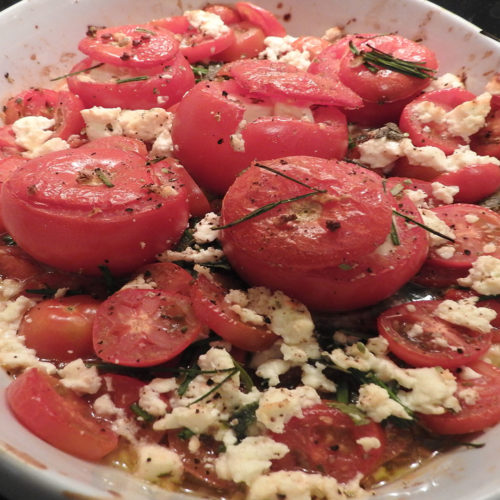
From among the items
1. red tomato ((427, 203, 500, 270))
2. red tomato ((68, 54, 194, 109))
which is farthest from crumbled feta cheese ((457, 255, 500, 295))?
red tomato ((68, 54, 194, 109))

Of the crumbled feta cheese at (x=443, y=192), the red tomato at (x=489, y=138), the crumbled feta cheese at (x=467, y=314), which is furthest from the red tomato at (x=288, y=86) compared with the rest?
the crumbled feta cheese at (x=467, y=314)

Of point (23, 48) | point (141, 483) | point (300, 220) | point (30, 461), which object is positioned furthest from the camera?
point (23, 48)

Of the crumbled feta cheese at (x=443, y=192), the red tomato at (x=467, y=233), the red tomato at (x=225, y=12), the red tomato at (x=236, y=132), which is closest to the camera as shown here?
the red tomato at (x=467, y=233)

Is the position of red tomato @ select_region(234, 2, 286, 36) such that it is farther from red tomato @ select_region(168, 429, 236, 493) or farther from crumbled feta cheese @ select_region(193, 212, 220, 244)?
red tomato @ select_region(168, 429, 236, 493)

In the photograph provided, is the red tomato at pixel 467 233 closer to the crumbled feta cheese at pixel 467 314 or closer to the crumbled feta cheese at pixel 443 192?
the crumbled feta cheese at pixel 443 192

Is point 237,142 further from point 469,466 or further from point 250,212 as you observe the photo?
point 469,466

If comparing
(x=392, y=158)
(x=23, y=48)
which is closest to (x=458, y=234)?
(x=392, y=158)

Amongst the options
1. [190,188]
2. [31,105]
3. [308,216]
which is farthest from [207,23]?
[308,216]
